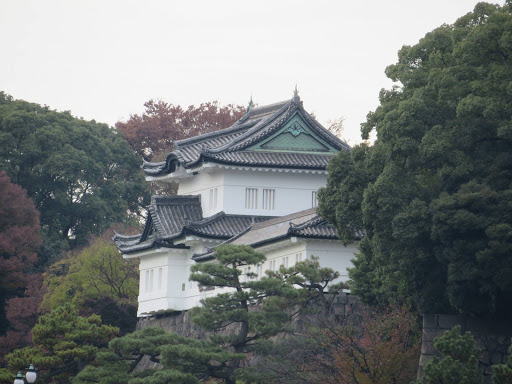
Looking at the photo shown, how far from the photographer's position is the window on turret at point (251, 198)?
44719 mm

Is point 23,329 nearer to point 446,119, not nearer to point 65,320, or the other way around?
point 65,320

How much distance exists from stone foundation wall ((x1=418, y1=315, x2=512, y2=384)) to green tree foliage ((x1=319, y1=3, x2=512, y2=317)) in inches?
13.8

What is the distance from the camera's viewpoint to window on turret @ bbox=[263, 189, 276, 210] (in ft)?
147

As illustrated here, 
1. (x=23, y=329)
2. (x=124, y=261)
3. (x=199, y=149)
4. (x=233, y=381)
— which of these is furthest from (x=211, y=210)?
(x=233, y=381)

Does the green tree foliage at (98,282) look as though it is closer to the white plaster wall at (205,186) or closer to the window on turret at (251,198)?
the white plaster wall at (205,186)

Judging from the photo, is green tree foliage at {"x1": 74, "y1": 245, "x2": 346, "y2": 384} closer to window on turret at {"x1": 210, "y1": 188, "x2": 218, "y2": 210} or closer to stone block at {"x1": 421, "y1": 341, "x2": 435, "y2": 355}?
stone block at {"x1": 421, "y1": 341, "x2": 435, "y2": 355}

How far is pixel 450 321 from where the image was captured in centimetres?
2697

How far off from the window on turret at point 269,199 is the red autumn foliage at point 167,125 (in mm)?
23330

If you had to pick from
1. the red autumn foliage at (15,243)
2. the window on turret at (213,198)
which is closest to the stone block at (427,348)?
the window on turret at (213,198)

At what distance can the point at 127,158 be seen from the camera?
67062mm

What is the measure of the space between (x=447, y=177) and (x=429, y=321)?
3818 mm

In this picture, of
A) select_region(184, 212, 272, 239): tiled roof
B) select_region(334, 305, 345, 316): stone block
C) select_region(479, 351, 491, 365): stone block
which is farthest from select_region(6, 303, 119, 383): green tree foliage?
select_region(479, 351, 491, 365): stone block

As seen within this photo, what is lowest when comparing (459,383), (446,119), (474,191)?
(459,383)

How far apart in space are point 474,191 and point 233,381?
9.62 meters
